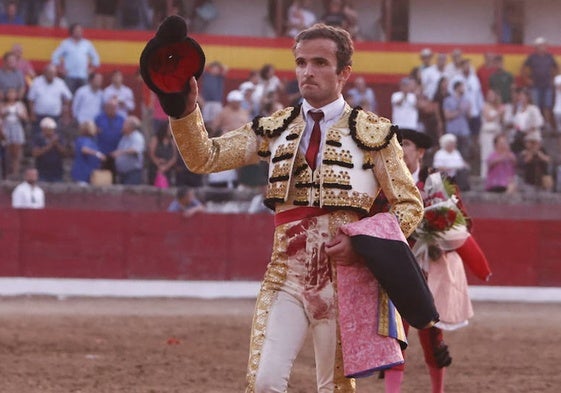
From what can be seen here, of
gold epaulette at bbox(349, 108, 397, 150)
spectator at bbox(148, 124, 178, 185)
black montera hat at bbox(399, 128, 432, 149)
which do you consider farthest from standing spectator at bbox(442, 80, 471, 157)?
gold epaulette at bbox(349, 108, 397, 150)

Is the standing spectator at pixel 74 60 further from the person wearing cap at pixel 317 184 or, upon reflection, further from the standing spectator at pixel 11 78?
Answer: the person wearing cap at pixel 317 184

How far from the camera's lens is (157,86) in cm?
437

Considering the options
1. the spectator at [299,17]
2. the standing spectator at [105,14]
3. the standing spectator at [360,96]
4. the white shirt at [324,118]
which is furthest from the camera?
the standing spectator at [105,14]

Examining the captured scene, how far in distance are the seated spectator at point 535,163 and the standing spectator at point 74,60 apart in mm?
5308

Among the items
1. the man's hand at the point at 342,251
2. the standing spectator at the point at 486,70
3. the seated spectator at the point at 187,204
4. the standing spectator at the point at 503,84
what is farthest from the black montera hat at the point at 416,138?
the standing spectator at the point at 486,70

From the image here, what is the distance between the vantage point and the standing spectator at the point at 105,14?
18.8 metres

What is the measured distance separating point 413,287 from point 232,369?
4171 mm

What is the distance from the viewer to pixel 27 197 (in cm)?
1440

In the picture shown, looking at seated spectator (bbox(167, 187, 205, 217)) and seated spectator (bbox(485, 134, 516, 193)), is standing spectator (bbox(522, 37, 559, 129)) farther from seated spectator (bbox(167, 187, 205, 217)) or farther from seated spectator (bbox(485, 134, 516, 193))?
seated spectator (bbox(167, 187, 205, 217))

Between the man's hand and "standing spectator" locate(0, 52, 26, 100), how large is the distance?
10929 mm

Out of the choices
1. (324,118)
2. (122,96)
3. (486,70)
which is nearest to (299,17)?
(486,70)

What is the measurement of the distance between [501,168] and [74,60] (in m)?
5.20

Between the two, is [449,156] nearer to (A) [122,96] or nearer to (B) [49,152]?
(A) [122,96]

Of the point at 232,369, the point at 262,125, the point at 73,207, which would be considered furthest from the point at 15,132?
the point at 262,125
